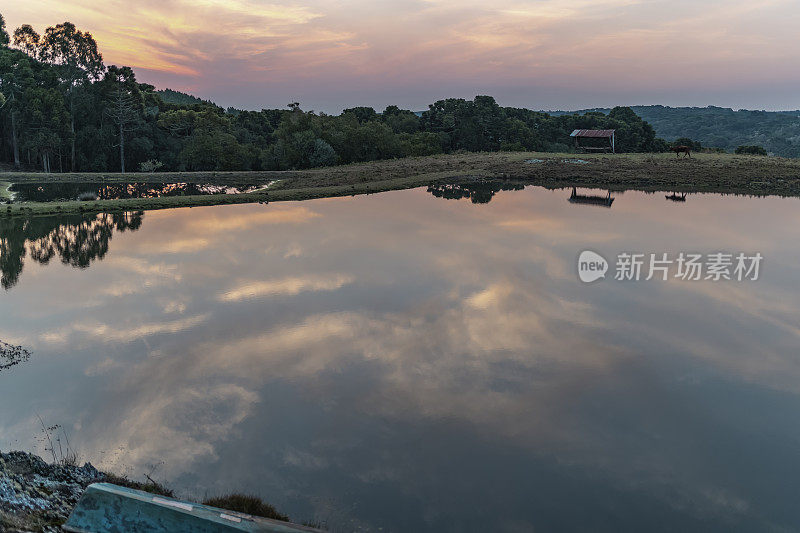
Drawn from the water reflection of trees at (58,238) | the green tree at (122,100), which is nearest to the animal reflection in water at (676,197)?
the water reflection of trees at (58,238)

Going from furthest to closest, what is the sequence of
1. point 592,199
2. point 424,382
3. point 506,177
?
point 506,177
point 592,199
point 424,382

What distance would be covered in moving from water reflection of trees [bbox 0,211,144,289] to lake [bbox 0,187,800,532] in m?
0.47

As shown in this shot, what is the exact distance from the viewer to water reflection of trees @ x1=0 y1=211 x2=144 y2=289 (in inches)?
1165

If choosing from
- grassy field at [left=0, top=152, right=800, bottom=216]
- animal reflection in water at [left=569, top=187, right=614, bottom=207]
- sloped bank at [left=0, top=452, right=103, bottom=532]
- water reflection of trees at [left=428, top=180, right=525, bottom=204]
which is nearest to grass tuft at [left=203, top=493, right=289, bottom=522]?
sloped bank at [left=0, top=452, right=103, bottom=532]

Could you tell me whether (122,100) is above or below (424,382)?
above

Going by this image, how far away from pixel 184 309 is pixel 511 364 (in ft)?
47.4

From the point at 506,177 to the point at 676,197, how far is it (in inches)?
981

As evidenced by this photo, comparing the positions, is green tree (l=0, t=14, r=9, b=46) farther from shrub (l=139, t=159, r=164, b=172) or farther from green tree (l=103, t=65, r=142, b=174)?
shrub (l=139, t=159, r=164, b=172)

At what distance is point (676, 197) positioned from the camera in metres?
52.6

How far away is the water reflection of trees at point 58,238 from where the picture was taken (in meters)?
29.6

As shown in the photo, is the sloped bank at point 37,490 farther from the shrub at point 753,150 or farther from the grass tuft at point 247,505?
the shrub at point 753,150

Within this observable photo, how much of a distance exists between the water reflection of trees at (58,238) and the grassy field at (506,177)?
4602mm

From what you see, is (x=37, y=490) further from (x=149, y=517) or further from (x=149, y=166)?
(x=149, y=166)

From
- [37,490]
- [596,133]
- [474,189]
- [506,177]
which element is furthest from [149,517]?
[596,133]
